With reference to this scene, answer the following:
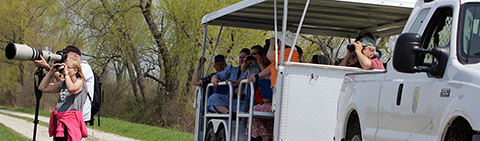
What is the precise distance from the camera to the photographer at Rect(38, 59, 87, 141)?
20.2 feet

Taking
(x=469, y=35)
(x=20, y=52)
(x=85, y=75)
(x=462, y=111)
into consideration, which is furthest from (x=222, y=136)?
(x=462, y=111)

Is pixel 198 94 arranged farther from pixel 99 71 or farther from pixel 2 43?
pixel 2 43

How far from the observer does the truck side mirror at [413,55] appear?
10.1ft

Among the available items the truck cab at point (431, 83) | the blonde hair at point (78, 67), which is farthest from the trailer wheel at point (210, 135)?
the truck cab at point (431, 83)

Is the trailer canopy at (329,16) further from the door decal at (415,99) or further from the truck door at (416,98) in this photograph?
the door decal at (415,99)

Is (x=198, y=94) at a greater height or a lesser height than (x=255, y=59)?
lesser

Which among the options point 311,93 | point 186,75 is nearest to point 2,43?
point 186,75

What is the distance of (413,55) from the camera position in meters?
3.08

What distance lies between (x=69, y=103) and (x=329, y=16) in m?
3.79

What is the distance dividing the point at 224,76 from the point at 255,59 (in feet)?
3.88

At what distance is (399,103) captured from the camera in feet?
11.8

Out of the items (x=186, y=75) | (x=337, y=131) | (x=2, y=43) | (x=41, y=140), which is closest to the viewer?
(x=337, y=131)

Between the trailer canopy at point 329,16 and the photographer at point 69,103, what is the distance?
2.17m

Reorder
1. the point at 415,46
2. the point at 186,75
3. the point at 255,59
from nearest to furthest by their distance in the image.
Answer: the point at 415,46 → the point at 255,59 → the point at 186,75
